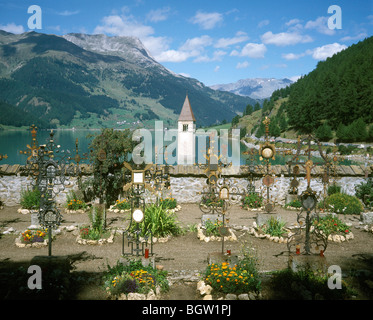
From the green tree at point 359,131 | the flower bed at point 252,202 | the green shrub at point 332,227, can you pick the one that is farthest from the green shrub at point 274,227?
the green tree at point 359,131

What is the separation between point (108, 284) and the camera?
642cm

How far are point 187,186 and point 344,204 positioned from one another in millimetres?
7743

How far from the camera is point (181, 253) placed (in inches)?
364

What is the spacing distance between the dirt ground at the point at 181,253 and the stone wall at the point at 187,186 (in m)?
3.24

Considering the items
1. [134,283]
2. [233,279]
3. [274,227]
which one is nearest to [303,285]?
[233,279]

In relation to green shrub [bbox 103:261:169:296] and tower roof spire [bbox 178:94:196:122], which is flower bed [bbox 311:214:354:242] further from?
tower roof spire [bbox 178:94:196:122]

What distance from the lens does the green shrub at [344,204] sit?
1325cm

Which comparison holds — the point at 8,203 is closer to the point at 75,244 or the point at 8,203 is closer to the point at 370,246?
the point at 75,244

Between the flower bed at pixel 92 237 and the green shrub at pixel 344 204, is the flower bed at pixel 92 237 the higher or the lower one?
the lower one

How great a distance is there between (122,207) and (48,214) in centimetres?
610

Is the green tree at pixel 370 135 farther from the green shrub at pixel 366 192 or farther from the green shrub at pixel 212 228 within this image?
the green shrub at pixel 212 228

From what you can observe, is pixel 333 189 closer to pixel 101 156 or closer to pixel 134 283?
pixel 101 156

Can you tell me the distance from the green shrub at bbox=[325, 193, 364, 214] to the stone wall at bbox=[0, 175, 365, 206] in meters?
2.05
